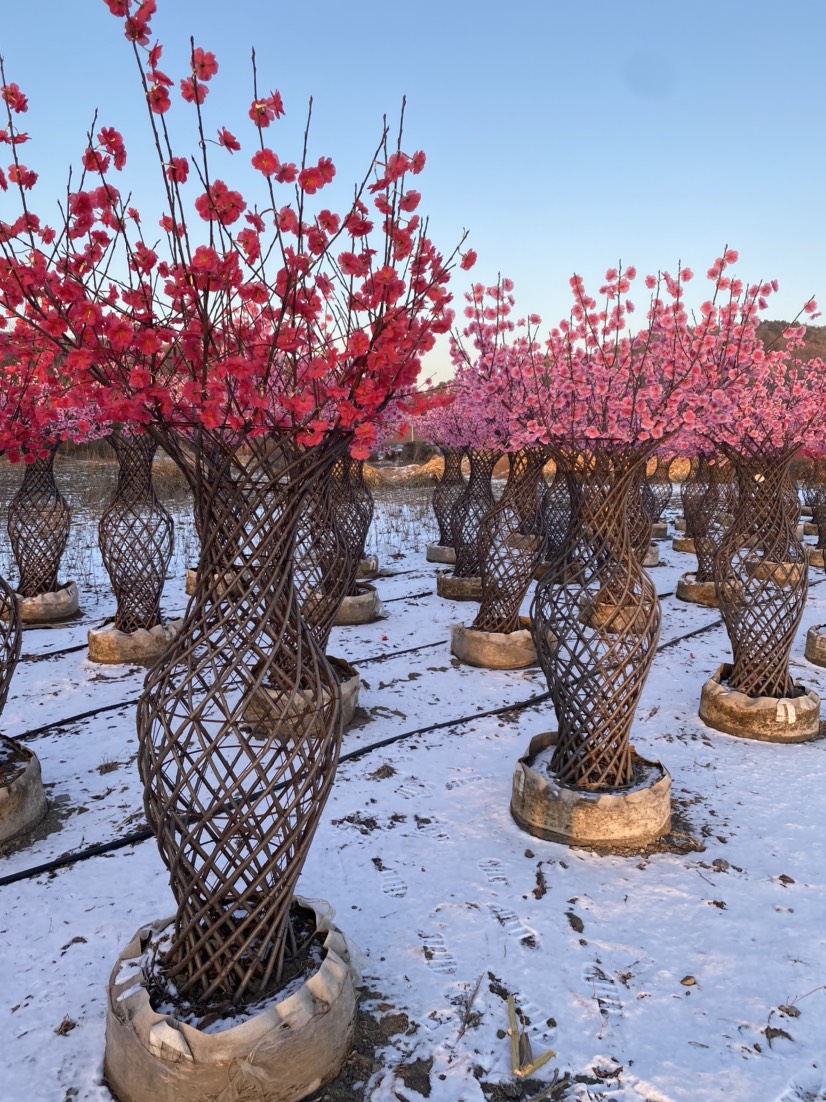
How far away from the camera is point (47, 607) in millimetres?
6602

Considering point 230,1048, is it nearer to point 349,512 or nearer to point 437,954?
point 437,954

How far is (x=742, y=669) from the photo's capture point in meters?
4.44

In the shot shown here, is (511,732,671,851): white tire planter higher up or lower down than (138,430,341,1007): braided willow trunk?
lower down

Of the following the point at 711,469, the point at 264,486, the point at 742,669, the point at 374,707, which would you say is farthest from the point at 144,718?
the point at 711,469

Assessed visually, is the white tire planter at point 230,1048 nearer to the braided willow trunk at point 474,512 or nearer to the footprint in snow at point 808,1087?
the footprint in snow at point 808,1087

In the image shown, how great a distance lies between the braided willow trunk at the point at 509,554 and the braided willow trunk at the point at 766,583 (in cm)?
152

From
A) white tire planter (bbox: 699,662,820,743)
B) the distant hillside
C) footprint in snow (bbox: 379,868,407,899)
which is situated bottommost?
footprint in snow (bbox: 379,868,407,899)

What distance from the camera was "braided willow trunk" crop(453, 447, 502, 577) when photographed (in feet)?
25.0

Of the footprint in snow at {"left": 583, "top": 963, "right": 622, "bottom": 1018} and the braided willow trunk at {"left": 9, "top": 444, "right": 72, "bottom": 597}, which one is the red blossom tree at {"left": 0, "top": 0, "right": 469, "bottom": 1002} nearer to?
the footprint in snow at {"left": 583, "top": 963, "right": 622, "bottom": 1018}

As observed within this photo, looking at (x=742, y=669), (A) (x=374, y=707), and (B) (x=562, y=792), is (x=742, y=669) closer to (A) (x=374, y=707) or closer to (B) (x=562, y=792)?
(B) (x=562, y=792)

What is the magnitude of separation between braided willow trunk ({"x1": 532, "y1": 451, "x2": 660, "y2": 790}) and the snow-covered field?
1.40 feet

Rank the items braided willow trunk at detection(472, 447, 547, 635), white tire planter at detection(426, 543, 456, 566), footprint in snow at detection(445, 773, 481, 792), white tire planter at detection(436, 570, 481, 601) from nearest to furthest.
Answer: footprint in snow at detection(445, 773, 481, 792)
braided willow trunk at detection(472, 447, 547, 635)
white tire planter at detection(436, 570, 481, 601)
white tire planter at detection(426, 543, 456, 566)

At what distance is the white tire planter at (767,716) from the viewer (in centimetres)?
417

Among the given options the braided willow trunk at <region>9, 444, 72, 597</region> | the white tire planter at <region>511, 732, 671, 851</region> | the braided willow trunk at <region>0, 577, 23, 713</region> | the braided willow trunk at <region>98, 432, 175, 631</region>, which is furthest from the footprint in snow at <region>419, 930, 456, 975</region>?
the braided willow trunk at <region>9, 444, 72, 597</region>
